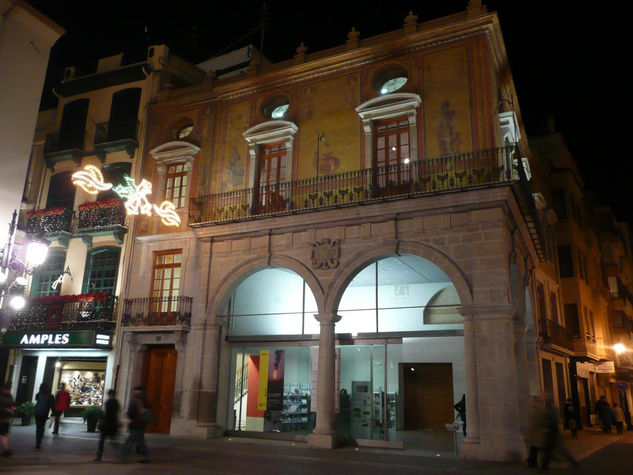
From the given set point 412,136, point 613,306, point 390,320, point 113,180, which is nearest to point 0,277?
point 113,180

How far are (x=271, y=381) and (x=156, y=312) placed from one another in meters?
4.46

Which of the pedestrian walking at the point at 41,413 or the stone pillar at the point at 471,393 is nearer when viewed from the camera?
the stone pillar at the point at 471,393

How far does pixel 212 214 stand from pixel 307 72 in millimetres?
5590

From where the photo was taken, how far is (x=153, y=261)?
1862 cm

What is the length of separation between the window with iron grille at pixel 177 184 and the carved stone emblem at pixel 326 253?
5817 mm

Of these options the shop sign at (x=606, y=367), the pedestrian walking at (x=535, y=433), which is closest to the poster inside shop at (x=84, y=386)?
the pedestrian walking at (x=535, y=433)

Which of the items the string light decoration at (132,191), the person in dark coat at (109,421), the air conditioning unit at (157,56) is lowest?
the person in dark coat at (109,421)

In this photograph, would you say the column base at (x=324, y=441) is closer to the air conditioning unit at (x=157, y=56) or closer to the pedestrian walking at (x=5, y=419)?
the pedestrian walking at (x=5, y=419)

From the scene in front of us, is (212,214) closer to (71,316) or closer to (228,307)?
(228,307)

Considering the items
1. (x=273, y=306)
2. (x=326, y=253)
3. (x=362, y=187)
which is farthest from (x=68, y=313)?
(x=362, y=187)

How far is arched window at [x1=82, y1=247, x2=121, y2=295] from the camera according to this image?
1923 cm

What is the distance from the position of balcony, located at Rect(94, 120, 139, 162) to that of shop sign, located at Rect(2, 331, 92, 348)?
6.77 meters

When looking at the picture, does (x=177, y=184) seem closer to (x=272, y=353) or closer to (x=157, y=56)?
(x=157, y=56)

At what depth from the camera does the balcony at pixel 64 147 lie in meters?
21.2
